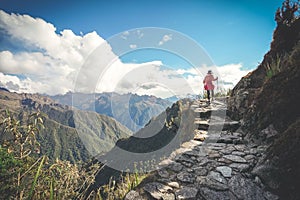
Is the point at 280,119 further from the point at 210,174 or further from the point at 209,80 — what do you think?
the point at 209,80

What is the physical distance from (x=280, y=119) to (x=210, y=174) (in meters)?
2.42

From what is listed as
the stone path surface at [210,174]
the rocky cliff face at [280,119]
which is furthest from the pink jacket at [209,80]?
the stone path surface at [210,174]

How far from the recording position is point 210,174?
3.89 m

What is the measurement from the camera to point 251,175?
365 centimetres

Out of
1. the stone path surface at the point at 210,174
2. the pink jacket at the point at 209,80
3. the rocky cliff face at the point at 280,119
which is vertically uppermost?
the pink jacket at the point at 209,80

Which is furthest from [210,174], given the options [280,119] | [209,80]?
[209,80]

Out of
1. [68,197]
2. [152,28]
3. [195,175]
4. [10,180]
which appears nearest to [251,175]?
[195,175]

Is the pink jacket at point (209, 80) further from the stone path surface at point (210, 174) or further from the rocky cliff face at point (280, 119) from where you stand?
the stone path surface at point (210, 174)

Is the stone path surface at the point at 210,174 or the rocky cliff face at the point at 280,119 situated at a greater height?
the rocky cliff face at the point at 280,119

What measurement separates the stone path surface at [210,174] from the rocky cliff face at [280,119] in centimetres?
27

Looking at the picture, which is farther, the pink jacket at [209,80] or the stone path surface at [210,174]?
the pink jacket at [209,80]

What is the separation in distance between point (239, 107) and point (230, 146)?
9.24 feet

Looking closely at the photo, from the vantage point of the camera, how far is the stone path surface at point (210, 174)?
129 inches

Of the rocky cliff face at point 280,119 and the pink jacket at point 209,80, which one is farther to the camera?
the pink jacket at point 209,80
